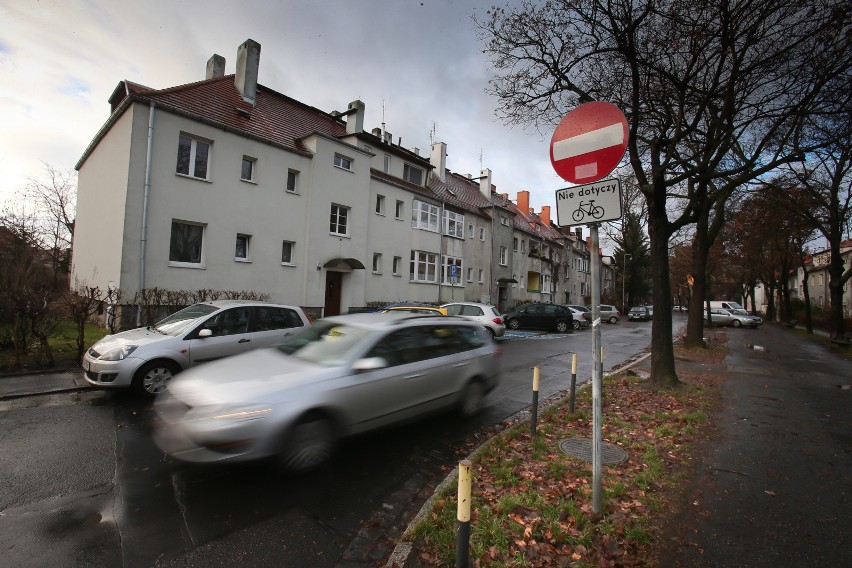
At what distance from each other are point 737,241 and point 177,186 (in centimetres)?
3486

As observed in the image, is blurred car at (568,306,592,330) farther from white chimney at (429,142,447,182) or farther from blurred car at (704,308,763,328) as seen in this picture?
white chimney at (429,142,447,182)

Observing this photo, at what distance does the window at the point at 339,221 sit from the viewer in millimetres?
20953

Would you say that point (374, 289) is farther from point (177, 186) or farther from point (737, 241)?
point (737, 241)

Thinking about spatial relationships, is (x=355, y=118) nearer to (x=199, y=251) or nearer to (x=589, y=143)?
(x=199, y=251)

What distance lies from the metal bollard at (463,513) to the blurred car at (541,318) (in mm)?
23395

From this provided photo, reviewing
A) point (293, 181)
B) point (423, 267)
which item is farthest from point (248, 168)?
point (423, 267)

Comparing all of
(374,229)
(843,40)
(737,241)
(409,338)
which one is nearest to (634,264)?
(737,241)

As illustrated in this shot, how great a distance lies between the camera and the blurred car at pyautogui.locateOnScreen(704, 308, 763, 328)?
3281 centimetres

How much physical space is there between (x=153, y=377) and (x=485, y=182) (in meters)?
35.2

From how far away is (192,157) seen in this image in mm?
15992

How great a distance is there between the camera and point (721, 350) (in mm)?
15102

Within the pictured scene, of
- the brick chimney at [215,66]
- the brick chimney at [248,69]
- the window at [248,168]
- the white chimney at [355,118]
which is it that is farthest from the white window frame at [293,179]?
the brick chimney at [215,66]

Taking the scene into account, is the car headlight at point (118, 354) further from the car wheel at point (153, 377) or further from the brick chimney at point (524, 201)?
the brick chimney at point (524, 201)

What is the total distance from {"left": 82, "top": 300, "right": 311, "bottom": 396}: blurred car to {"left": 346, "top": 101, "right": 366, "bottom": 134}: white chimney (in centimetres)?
1924
